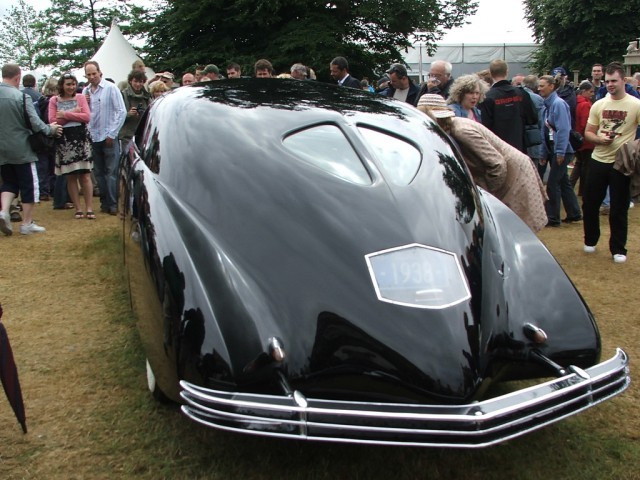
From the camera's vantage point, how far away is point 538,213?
4.65m

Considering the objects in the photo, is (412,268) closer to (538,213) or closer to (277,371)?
(277,371)

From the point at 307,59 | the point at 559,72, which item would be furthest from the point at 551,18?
the point at 559,72

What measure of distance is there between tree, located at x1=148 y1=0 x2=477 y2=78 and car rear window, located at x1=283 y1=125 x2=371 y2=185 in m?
18.0

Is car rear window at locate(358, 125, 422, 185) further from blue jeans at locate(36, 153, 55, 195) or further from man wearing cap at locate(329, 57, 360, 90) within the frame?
blue jeans at locate(36, 153, 55, 195)

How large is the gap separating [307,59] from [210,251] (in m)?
19.0

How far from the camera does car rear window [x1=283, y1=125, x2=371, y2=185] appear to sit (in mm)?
2650

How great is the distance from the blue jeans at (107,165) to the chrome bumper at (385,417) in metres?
6.44

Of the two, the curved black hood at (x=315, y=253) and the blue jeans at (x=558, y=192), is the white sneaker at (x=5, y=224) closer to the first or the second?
the curved black hood at (x=315, y=253)

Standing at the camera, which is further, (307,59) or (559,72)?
(307,59)

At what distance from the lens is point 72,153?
752 centimetres

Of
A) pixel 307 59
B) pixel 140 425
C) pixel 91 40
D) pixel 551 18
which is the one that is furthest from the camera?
pixel 91 40

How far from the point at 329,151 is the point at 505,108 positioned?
4412 mm

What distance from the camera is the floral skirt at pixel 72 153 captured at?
24.6ft

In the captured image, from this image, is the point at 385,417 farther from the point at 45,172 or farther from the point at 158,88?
the point at 45,172
